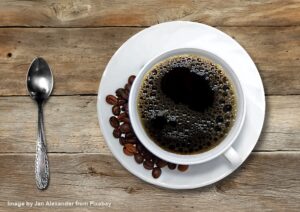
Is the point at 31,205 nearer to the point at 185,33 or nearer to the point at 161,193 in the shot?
the point at 161,193

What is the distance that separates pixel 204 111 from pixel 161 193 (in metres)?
0.22

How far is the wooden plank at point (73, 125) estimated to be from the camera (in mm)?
1083

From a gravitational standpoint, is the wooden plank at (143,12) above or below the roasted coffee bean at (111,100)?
above

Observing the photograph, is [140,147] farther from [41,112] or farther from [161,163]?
[41,112]

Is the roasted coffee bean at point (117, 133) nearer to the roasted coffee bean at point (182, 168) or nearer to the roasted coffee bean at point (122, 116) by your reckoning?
the roasted coffee bean at point (122, 116)

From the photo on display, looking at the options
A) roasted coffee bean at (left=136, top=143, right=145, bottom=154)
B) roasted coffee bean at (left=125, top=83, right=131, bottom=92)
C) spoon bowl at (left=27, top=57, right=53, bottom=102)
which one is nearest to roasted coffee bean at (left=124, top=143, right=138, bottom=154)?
roasted coffee bean at (left=136, top=143, right=145, bottom=154)

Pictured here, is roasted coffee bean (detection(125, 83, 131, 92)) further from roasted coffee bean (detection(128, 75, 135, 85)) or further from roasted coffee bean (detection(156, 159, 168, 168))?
roasted coffee bean (detection(156, 159, 168, 168))

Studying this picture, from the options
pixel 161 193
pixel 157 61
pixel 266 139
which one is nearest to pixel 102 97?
pixel 157 61

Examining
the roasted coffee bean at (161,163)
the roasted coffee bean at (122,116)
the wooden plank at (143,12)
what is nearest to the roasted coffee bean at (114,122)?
the roasted coffee bean at (122,116)

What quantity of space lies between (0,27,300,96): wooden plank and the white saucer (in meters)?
0.09

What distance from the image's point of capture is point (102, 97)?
101 centimetres

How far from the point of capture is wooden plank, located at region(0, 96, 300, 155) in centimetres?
108

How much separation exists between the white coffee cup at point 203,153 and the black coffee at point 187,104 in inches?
0.6

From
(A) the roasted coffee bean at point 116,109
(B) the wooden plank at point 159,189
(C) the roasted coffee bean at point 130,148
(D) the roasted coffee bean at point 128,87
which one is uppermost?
(D) the roasted coffee bean at point 128,87
